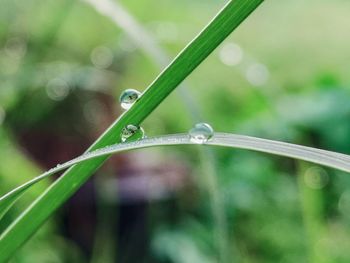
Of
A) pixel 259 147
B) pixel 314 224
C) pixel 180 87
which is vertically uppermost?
pixel 314 224

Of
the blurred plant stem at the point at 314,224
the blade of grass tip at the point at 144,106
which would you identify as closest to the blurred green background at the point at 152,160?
the blurred plant stem at the point at 314,224

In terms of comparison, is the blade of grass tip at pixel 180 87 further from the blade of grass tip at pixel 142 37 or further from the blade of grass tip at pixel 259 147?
the blade of grass tip at pixel 259 147

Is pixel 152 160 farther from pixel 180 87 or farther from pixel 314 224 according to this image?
pixel 180 87

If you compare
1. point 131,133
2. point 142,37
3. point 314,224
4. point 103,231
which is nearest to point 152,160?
point 103,231

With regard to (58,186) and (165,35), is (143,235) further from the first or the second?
Answer: (58,186)

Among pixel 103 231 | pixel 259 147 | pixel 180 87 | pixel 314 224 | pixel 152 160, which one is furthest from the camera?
pixel 152 160

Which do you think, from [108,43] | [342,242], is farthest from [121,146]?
[108,43]

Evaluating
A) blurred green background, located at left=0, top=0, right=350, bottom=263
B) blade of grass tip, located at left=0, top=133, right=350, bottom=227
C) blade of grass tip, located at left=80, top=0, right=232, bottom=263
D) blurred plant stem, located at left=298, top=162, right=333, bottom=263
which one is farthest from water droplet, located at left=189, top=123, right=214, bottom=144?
blurred plant stem, located at left=298, top=162, right=333, bottom=263
